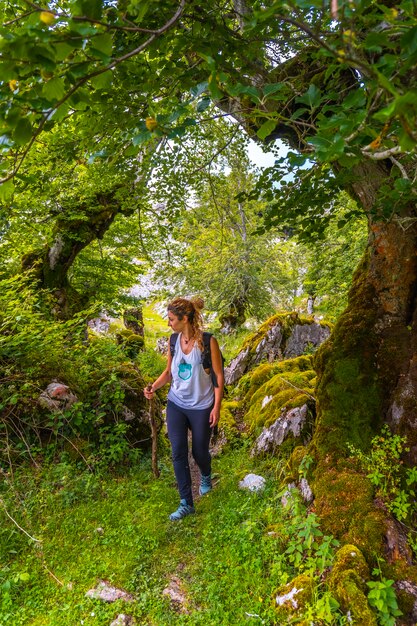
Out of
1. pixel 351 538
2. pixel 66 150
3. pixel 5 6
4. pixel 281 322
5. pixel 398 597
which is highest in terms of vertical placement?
pixel 5 6

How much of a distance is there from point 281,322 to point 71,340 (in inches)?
240

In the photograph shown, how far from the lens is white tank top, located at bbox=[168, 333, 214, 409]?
4043 mm

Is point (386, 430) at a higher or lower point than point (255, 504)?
higher

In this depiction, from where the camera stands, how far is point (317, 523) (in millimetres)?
3205

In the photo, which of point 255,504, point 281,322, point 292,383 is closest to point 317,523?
point 255,504

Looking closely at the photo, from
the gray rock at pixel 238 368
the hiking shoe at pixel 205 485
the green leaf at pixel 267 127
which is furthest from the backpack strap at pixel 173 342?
the gray rock at pixel 238 368

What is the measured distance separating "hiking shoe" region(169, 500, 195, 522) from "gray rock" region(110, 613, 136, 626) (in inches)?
46.3

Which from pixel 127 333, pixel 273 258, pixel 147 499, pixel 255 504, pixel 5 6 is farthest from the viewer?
pixel 273 258

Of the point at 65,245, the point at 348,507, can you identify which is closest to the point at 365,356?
the point at 348,507

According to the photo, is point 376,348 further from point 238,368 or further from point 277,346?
point 238,368

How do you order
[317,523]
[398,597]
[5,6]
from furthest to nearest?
[5,6], [317,523], [398,597]

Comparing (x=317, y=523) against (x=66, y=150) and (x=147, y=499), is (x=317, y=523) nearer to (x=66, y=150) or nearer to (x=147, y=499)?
(x=147, y=499)

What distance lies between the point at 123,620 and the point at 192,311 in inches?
112

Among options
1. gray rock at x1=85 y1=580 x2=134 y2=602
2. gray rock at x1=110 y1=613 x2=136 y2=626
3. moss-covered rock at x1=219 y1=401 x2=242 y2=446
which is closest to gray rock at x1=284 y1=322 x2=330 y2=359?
moss-covered rock at x1=219 y1=401 x2=242 y2=446
